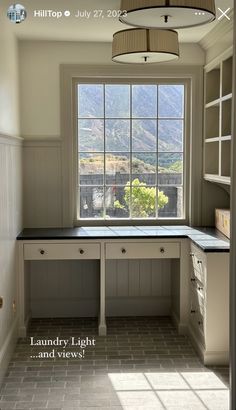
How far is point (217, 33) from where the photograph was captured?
3920 mm

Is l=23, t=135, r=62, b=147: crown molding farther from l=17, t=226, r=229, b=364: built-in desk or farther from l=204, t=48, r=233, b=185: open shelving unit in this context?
l=204, t=48, r=233, b=185: open shelving unit

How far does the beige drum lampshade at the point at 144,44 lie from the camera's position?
10.6ft

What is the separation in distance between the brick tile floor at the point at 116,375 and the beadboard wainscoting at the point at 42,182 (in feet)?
3.09

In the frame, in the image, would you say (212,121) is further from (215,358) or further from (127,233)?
(215,358)

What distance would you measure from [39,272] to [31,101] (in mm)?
1488

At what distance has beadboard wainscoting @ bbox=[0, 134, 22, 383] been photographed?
3312 mm

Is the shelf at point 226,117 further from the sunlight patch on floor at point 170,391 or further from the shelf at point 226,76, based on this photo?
the sunlight patch on floor at point 170,391

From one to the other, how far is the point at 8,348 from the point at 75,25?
7.79 feet

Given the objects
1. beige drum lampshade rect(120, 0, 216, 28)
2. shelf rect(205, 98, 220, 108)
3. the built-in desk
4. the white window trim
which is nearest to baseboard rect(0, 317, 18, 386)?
the built-in desk

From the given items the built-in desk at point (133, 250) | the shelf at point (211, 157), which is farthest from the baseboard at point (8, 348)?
the shelf at point (211, 157)

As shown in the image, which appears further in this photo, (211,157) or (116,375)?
(211,157)

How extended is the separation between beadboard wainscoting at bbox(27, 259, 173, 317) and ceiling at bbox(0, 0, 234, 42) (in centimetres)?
192

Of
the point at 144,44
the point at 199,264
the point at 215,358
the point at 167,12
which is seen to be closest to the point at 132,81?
the point at 144,44

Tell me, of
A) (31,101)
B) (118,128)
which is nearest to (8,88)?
(31,101)
